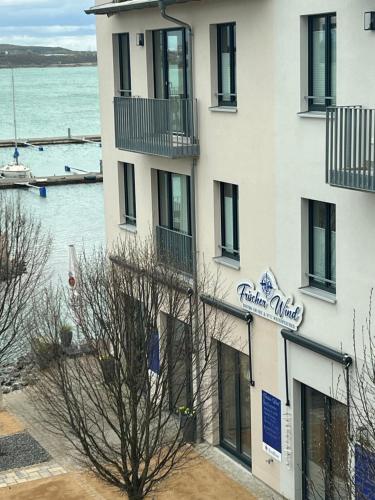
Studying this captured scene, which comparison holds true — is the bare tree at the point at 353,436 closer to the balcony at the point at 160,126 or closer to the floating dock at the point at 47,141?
the balcony at the point at 160,126

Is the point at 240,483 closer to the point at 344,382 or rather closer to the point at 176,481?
the point at 176,481

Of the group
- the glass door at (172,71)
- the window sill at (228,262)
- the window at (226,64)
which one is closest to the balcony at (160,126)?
the glass door at (172,71)

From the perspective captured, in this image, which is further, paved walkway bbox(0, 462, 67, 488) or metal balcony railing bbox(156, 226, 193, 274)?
metal balcony railing bbox(156, 226, 193, 274)

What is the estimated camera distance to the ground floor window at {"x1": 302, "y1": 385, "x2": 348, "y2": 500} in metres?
18.8

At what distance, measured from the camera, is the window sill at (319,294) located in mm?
18441

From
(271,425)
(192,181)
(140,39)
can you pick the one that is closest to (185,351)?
(271,425)

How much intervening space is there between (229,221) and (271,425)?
4.64m

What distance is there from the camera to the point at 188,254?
23.8m

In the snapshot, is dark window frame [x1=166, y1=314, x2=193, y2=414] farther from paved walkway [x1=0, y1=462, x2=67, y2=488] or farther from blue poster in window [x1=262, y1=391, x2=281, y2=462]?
paved walkway [x1=0, y1=462, x2=67, y2=488]

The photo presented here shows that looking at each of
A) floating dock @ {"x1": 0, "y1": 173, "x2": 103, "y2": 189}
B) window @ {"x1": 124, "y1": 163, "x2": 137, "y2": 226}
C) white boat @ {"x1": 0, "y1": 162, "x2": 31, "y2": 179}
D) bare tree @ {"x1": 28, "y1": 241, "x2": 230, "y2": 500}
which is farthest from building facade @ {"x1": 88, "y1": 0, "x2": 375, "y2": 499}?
white boat @ {"x1": 0, "y1": 162, "x2": 31, "y2": 179}

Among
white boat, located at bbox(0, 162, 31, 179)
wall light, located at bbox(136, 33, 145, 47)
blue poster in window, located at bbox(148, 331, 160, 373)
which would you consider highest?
wall light, located at bbox(136, 33, 145, 47)

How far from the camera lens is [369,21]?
53.8 feet

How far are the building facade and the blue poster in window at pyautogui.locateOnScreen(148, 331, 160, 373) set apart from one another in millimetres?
2265

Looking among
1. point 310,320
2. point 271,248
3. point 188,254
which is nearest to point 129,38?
point 188,254
